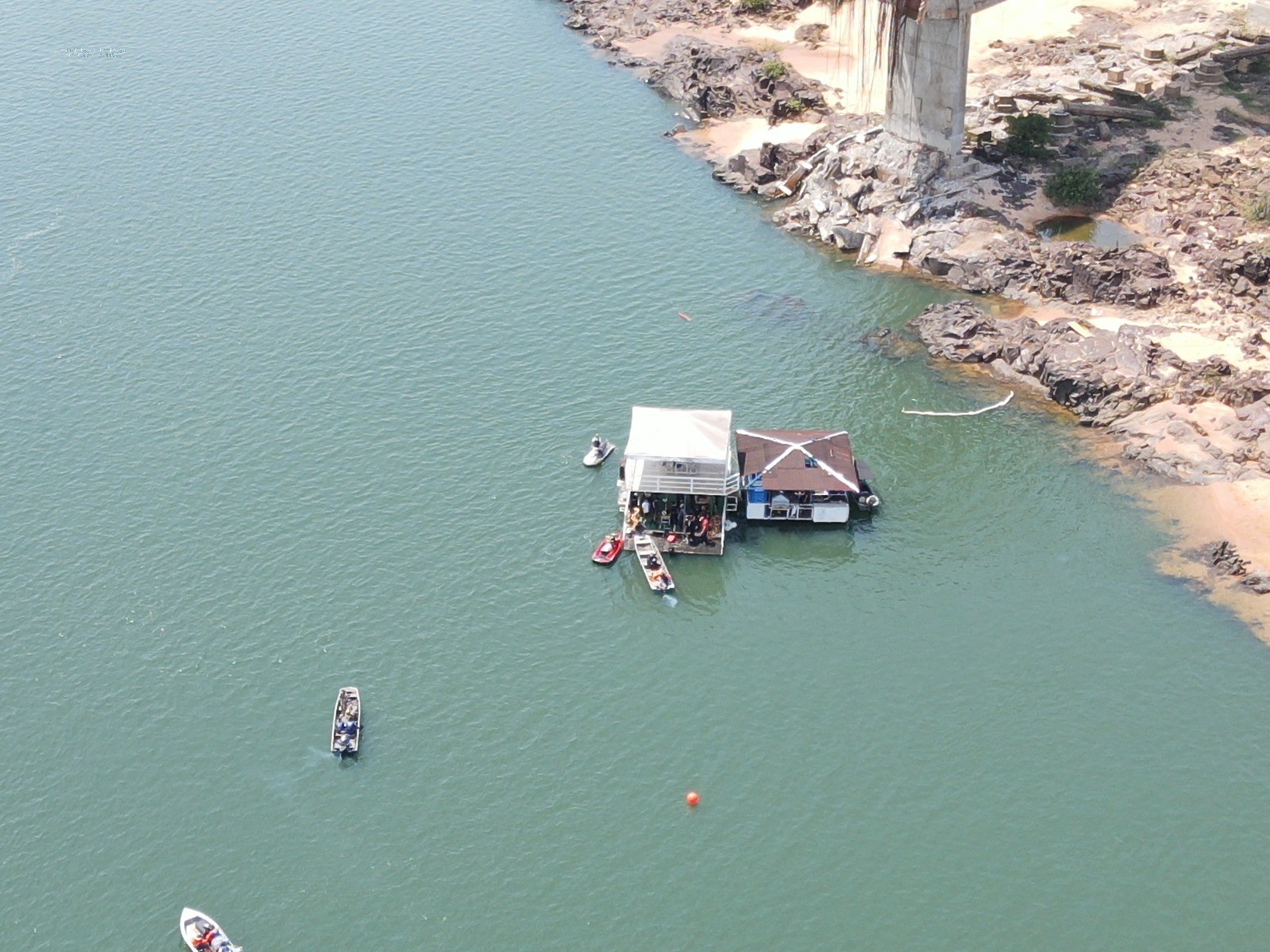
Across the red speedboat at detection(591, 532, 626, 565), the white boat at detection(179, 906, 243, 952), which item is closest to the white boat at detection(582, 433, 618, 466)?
the red speedboat at detection(591, 532, 626, 565)

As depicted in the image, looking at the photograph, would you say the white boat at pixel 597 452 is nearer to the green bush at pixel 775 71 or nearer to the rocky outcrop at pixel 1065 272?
the rocky outcrop at pixel 1065 272

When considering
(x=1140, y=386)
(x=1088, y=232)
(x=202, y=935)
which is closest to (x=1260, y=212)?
(x=1088, y=232)

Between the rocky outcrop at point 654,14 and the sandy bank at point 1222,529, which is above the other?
the rocky outcrop at point 654,14

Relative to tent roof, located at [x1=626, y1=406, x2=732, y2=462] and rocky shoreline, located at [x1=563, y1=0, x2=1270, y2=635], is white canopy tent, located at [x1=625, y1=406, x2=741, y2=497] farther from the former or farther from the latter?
rocky shoreline, located at [x1=563, y1=0, x2=1270, y2=635]

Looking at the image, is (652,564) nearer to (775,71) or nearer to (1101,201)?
(1101,201)

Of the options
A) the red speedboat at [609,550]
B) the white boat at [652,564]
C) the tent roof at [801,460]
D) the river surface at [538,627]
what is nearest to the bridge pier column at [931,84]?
the river surface at [538,627]

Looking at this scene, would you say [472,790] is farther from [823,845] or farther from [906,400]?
[906,400]
